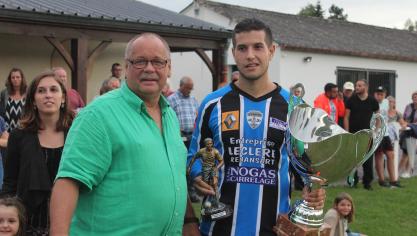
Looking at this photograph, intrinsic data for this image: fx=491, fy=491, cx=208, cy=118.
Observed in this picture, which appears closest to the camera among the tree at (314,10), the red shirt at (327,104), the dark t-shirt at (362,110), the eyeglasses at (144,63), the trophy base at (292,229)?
the eyeglasses at (144,63)

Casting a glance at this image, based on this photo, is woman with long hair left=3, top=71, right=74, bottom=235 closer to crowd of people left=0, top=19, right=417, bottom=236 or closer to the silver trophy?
crowd of people left=0, top=19, right=417, bottom=236

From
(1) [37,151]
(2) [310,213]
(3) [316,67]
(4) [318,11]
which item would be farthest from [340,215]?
(4) [318,11]

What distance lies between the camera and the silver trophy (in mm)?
2242

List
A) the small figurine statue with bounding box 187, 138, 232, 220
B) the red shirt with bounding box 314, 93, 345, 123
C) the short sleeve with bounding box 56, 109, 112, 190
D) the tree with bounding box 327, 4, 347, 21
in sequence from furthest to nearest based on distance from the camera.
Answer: the tree with bounding box 327, 4, 347, 21
the red shirt with bounding box 314, 93, 345, 123
the small figurine statue with bounding box 187, 138, 232, 220
the short sleeve with bounding box 56, 109, 112, 190

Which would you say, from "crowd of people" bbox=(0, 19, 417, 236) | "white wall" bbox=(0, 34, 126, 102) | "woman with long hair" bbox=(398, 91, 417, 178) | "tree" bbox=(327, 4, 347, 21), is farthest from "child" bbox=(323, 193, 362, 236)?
"tree" bbox=(327, 4, 347, 21)

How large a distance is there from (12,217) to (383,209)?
571 cm

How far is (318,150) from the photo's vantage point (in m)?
2.26

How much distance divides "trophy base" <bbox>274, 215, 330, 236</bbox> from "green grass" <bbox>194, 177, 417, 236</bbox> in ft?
13.3

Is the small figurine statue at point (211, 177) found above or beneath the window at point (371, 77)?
beneath

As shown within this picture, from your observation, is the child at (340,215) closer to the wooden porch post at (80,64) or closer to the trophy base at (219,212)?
the trophy base at (219,212)

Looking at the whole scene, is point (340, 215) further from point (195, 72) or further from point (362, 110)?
point (195, 72)

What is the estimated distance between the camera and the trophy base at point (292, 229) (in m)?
2.20

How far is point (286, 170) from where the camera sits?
2.60 m

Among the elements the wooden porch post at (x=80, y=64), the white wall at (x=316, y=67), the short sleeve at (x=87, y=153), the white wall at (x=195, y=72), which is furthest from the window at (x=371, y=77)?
the short sleeve at (x=87, y=153)
